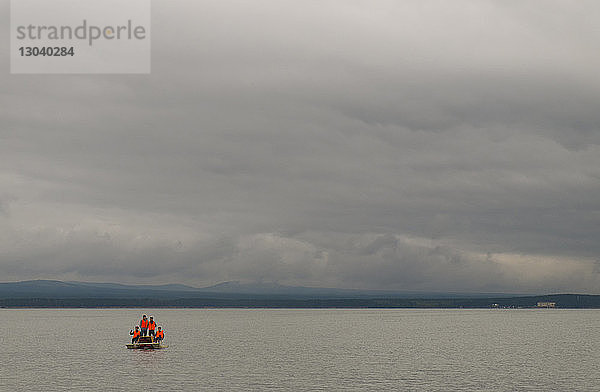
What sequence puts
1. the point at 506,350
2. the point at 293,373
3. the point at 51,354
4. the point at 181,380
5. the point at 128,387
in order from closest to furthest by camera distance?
the point at 128,387, the point at 181,380, the point at 293,373, the point at 51,354, the point at 506,350

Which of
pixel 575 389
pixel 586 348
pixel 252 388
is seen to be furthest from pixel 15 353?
pixel 586 348

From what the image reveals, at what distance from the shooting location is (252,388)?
73.8m

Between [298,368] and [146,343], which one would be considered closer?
[298,368]

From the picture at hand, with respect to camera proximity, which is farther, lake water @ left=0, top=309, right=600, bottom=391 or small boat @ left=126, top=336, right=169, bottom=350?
small boat @ left=126, top=336, right=169, bottom=350

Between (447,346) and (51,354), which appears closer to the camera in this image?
(51,354)

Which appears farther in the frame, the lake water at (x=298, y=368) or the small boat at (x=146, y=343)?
the small boat at (x=146, y=343)

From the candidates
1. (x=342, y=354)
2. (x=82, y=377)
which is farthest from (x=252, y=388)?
(x=342, y=354)

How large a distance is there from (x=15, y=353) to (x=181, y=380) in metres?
51.7

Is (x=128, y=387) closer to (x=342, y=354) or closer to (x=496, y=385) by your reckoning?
(x=496, y=385)

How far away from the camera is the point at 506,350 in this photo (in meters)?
132

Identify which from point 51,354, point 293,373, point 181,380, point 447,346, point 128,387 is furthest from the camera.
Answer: point 447,346

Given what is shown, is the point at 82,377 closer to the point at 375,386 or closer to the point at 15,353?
the point at 375,386

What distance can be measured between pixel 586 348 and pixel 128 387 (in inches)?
3884

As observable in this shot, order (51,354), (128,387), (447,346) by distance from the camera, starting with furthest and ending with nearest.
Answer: (447,346) < (51,354) < (128,387)
